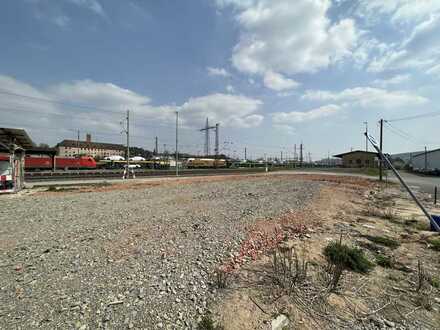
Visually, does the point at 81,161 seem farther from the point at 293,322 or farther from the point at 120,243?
the point at 293,322

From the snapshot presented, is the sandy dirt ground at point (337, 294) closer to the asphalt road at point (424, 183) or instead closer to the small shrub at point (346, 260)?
the small shrub at point (346, 260)

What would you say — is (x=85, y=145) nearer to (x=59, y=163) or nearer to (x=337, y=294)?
(x=59, y=163)

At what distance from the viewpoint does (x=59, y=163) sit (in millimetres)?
42531

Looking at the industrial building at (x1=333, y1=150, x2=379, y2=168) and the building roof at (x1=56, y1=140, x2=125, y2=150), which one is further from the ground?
the building roof at (x1=56, y1=140, x2=125, y2=150)

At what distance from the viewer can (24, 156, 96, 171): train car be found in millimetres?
39000

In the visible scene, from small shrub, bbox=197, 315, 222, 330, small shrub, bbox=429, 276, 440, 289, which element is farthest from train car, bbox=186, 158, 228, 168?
small shrub, bbox=197, 315, 222, 330

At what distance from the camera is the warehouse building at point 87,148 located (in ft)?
297

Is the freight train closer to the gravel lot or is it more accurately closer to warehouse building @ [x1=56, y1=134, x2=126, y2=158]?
the gravel lot

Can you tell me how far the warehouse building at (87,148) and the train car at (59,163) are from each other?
43476 millimetres

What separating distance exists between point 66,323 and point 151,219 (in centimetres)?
500

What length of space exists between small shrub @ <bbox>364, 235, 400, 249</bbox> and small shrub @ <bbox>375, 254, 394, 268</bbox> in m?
1.30

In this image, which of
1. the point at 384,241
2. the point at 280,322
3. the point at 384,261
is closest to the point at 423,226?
the point at 384,241

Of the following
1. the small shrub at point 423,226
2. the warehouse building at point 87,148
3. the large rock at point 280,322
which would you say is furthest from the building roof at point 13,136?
the warehouse building at point 87,148

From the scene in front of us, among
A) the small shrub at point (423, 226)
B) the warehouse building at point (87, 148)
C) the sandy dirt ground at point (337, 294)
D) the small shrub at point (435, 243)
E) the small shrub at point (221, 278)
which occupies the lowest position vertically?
the small shrub at point (423, 226)
